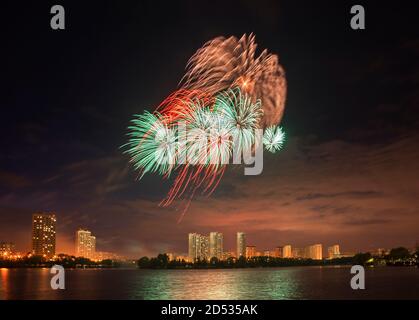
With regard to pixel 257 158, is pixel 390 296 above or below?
below

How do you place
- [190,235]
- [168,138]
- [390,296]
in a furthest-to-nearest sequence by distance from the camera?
[190,235]
[390,296]
[168,138]
